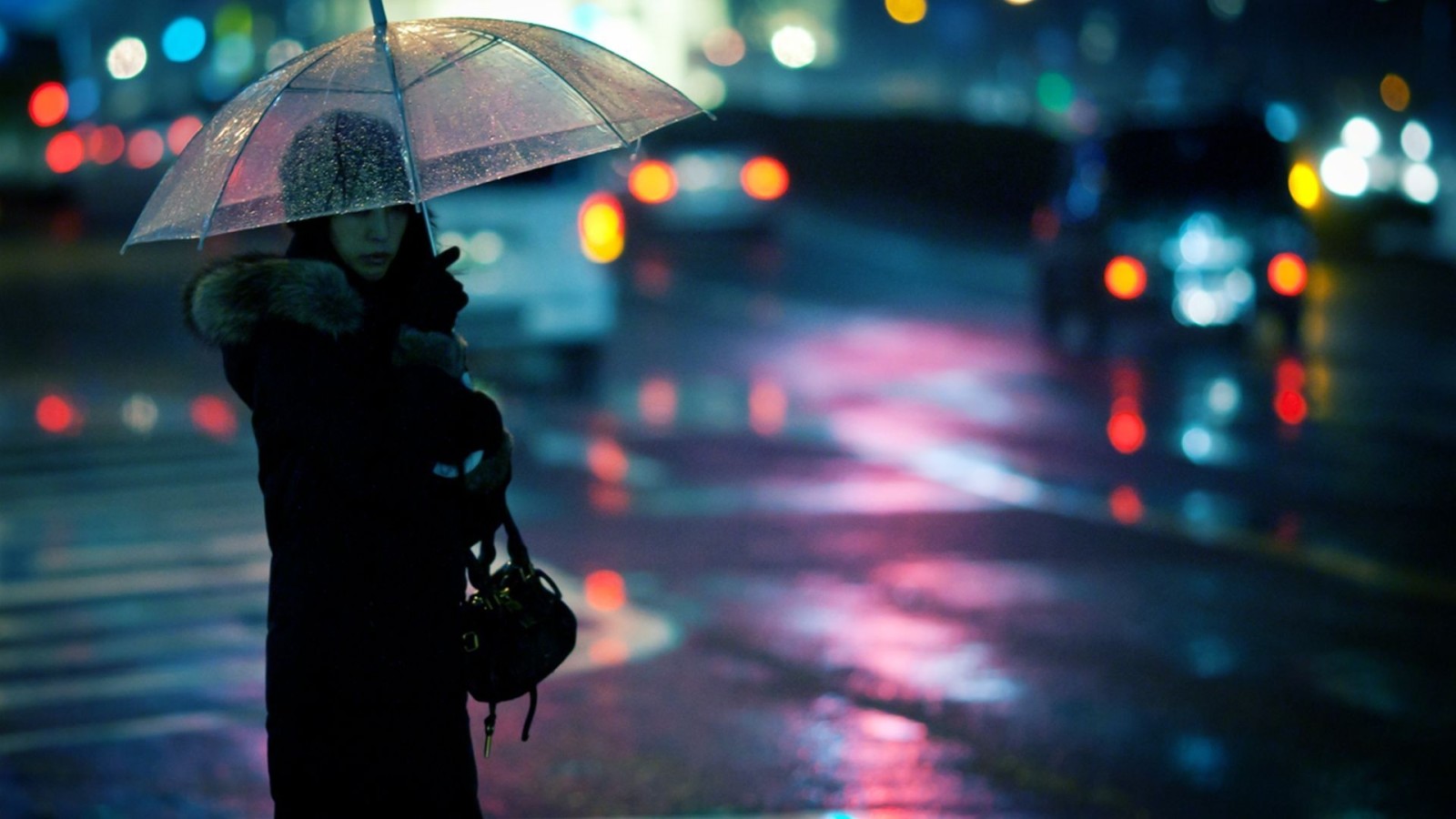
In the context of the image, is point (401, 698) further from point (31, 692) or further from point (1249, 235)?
point (1249, 235)

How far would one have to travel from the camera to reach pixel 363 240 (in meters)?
3.50

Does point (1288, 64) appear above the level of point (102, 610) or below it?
above

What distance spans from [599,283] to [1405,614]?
26.9 feet

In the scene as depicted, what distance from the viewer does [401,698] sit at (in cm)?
325

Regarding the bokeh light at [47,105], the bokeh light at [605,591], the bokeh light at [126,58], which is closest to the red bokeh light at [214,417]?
the bokeh light at [605,591]

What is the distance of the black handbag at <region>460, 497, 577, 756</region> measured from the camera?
340 centimetres

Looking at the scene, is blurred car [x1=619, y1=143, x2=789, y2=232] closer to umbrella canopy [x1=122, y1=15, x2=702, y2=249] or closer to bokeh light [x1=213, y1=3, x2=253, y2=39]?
bokeh light [x1=213, y1=3, x2=253, y2=39]

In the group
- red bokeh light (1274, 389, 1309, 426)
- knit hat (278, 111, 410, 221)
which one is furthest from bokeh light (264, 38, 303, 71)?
knit hat (278, 111, 410, 221)

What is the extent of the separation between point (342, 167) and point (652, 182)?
2346 centimetres

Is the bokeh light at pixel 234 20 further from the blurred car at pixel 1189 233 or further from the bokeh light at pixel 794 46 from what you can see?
the bokeh light at pixel 794 46

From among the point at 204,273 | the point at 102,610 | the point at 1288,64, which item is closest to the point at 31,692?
the point at 102,610

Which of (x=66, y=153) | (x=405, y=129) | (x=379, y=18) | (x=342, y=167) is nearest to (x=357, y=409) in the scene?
(x=342, y=167)

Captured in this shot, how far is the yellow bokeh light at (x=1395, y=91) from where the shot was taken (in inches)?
1340

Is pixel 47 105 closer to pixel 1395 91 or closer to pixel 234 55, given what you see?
pixel 234 55
